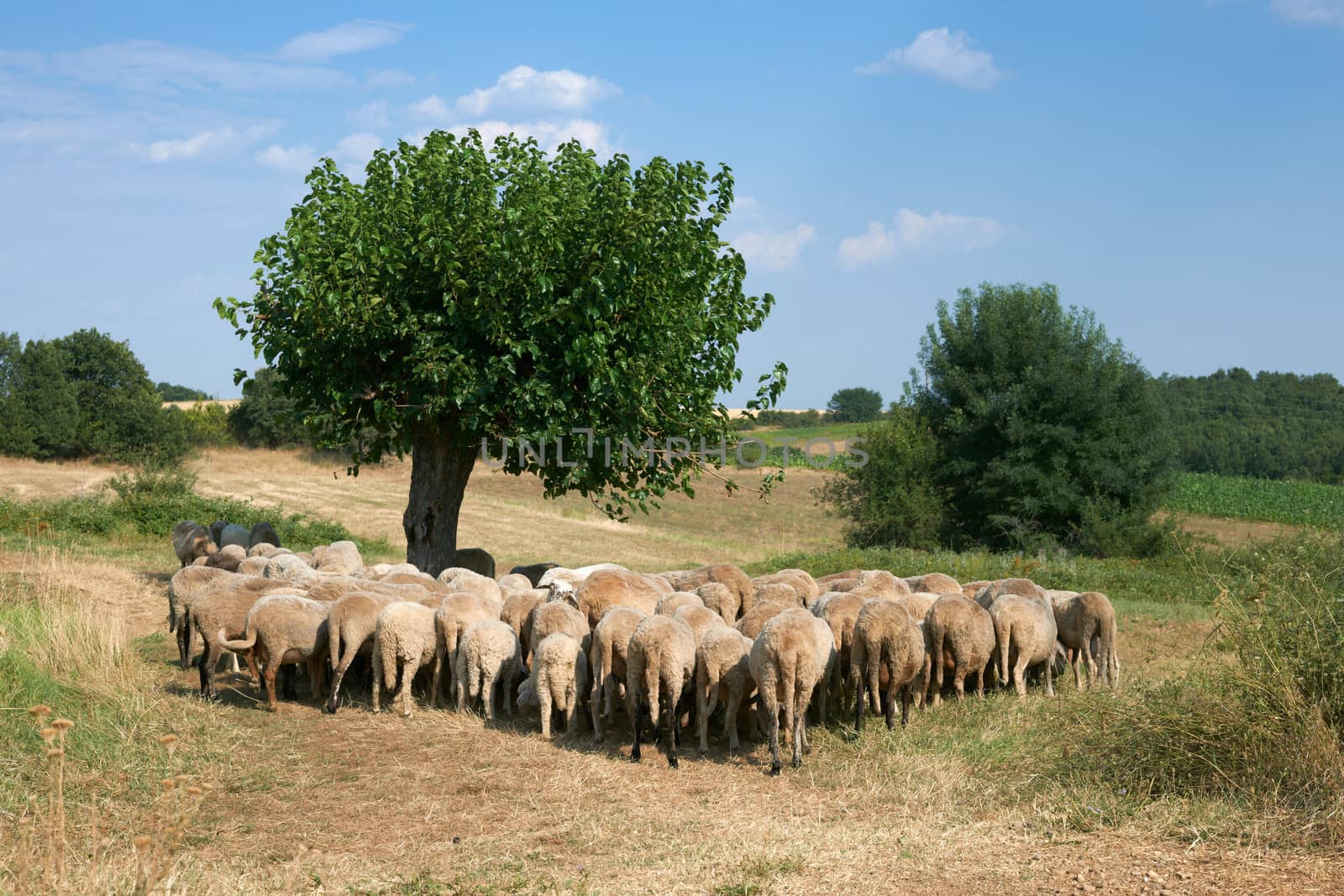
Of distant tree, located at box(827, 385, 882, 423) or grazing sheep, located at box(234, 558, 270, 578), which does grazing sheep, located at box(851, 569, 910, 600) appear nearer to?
grazing sheep, located at box(234, 558, 270, 578)

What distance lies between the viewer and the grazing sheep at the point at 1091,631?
39.0ft

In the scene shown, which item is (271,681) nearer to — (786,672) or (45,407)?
(786,672)

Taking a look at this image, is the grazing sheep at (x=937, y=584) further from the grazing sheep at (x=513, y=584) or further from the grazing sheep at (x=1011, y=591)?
the grazing sheep at (x=513, y=584)

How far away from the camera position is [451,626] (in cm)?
1077

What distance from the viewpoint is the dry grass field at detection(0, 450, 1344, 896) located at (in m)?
6.20

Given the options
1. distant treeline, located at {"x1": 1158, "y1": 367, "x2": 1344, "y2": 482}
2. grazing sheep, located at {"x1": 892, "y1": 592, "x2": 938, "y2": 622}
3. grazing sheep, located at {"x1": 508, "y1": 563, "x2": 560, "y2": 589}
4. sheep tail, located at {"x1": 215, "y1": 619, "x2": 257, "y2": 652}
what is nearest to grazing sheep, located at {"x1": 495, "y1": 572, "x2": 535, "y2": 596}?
grazing sheep, located at {"x1": 508, "y1": 563, "x2": 560, "y2": 589}

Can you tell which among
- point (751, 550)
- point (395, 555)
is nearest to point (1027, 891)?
point (395, 555)

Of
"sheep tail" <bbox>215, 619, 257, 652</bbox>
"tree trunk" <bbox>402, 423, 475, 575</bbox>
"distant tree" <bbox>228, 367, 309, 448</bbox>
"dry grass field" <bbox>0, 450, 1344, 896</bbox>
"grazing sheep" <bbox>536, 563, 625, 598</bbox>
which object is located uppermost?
"distant tree" <bbox>228, 367, 309, 448</bbox>

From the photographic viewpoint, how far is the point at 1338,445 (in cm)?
6656

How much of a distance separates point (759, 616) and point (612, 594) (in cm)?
188

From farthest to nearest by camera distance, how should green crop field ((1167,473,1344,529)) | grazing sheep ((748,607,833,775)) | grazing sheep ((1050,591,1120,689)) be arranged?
green crop field ((1167,473,1344,529))
grazing sheep ((1050,591,1120,689))
grazing sheep ((748,607,833,775))

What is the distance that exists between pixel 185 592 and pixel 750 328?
964 cm

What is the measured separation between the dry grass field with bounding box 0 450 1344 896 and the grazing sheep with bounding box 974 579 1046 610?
3.96 ft

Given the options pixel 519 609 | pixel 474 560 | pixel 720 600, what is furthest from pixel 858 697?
pixel 474 560
